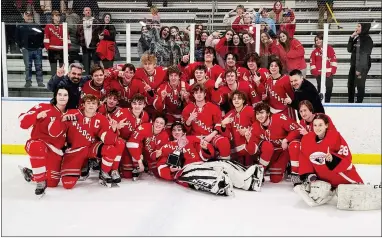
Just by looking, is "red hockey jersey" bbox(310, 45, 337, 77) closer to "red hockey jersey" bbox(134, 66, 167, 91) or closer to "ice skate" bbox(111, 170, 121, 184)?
"red hockey jersey" bbox(134, 66, 167, 91)

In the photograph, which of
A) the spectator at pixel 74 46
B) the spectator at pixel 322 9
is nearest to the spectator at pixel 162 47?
the spectator at pixel 74 46

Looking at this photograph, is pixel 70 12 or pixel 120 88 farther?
pixel 70 12

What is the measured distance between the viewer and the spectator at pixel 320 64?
4230 mm

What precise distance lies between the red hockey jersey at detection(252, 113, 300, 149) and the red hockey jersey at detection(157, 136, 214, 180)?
1.20 feet

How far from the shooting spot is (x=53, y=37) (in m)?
4.61

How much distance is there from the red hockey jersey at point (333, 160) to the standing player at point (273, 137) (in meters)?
0.37

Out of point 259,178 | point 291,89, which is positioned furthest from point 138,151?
point 291,89

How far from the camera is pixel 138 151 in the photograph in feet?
10.5

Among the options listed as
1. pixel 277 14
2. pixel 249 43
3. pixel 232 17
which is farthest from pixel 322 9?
pixel 249 43

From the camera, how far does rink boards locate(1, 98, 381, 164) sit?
149 inches

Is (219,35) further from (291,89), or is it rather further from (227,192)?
(227,192)

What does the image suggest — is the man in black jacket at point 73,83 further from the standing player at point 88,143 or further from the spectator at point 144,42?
the spectator at point 144,42

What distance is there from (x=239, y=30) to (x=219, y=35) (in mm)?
213

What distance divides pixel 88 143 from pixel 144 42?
162cm
